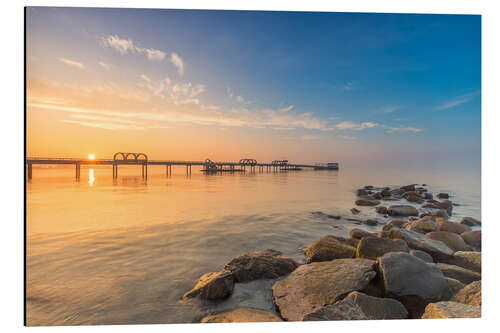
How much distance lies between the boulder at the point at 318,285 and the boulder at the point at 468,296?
1.01 m

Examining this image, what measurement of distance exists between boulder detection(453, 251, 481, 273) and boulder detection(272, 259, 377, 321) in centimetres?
181

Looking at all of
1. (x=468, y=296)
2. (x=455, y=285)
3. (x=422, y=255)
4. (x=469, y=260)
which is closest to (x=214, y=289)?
(x=455, y=285)

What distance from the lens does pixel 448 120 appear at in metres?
4.63

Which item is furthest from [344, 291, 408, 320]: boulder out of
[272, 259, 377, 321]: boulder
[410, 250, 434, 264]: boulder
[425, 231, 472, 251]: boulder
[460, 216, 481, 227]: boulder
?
[460, 216, 481, 227]: boulder

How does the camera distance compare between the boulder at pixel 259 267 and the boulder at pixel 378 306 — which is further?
the boulder at pixel 259 267

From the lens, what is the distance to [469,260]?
3488 millimetres

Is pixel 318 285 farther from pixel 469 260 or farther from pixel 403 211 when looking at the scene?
pixel 403 211

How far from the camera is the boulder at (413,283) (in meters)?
2.56

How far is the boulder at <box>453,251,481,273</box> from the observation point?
3.44 m

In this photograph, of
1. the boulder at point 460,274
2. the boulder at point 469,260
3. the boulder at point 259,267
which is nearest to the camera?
the boulder at point 460,274

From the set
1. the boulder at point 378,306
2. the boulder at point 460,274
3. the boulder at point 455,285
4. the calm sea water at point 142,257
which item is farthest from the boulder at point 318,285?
the boulder at point 460,274

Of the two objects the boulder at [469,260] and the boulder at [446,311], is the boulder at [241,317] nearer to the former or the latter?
the boulder at [446,311]

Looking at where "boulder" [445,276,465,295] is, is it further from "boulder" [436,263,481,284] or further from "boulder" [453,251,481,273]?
"boulder" [453,251,481,273]

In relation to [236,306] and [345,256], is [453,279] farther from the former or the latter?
[236,306]
